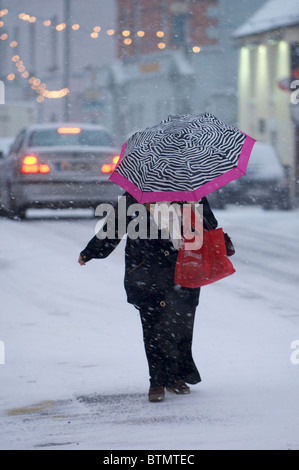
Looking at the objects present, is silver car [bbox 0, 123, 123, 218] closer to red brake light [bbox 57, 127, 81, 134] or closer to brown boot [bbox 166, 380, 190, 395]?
red brake light [bbox 57, 127, 81, 134]

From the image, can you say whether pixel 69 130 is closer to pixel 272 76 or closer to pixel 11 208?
pixel 11 208

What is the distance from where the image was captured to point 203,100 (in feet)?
142

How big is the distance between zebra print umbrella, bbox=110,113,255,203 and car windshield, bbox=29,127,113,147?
10.7 meters

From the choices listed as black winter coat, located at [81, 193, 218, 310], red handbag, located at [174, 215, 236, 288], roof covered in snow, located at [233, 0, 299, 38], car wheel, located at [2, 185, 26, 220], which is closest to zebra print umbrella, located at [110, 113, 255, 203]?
black winter coat, located at [81, 193, 218, 310]

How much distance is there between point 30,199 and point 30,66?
150ft

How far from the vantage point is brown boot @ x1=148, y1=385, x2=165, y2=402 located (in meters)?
5.42

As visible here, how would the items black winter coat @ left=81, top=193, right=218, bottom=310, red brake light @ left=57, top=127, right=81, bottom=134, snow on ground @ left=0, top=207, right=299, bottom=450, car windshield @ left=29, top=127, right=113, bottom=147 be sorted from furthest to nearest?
1. red brake light @ left=57, top=127, right=81, bottom=134
2. car windshield @ left=29, top=127, right=113, bottom=147
3. black winter coat @ left=81, top=193, right=218, bottom=310
4. snow on ground @ left=0, top=207, right=299, bottom=450

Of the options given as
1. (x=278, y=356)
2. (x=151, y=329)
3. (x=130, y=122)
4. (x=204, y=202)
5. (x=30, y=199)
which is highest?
(x=204, y=202)

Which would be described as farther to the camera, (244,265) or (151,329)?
(244,265)

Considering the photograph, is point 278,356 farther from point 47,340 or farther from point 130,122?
point 130,122

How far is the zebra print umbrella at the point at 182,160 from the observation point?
16.8 feet

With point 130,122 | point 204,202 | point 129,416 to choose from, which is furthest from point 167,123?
point 130,122

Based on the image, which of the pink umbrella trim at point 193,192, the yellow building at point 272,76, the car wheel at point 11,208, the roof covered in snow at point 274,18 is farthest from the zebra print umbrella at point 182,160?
the roof covered in snow at point 274,18

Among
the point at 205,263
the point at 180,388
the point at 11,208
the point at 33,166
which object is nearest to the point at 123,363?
the point at 180,388
